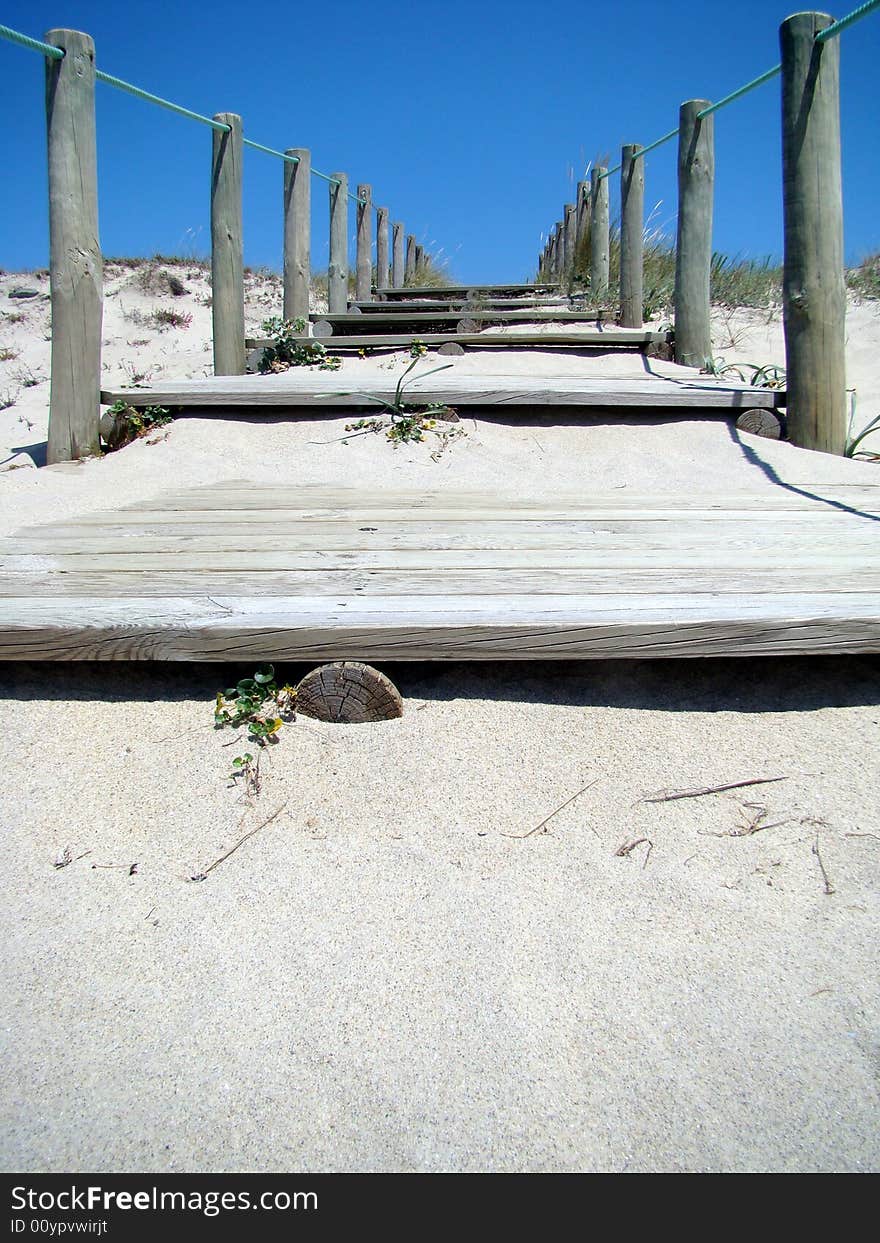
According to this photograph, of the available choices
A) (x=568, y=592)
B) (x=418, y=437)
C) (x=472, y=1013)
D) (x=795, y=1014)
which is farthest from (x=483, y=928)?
(x=418, y=437)

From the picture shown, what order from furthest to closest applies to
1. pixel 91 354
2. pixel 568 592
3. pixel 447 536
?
pixel 91 354 → pixel 447 536 → pixel 568 592

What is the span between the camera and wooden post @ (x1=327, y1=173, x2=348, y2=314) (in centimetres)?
831

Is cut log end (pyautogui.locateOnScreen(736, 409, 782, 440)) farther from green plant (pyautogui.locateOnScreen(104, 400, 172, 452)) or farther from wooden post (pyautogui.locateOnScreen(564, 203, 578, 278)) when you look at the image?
wooden post (pyautogui.locateOnScreen(564, 203, 578, 278))

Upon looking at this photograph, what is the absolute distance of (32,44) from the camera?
352 centimetres

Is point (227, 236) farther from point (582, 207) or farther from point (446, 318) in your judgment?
point (582, 207)

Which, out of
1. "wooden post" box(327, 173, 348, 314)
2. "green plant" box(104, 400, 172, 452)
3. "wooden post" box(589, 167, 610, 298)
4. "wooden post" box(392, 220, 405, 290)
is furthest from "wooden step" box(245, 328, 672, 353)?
"wooden post" box(392, 220, 405, 290)

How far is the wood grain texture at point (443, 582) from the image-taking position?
168cm

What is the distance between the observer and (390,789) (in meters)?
1.62

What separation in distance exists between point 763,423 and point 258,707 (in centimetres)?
301

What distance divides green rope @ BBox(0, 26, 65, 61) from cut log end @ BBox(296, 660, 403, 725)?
3.20 m

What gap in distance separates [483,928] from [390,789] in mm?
355

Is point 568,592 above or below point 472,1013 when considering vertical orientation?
above

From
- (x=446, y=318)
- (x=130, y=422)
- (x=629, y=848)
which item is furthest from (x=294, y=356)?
(x=629, y=848)
